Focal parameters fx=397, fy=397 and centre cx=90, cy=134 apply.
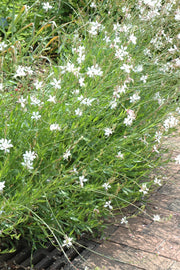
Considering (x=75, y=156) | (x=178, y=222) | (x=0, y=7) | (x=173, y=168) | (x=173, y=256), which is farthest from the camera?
(x=0, y=7)

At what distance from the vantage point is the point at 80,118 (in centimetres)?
269

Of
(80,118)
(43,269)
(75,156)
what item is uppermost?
(80,118)

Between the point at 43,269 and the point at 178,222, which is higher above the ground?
the point at 43,269

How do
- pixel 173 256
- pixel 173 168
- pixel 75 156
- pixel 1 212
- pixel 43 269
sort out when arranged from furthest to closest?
pixel 173 168, pixel 75 156, pixel 173 256, pixel 43 269, pixel 1 212

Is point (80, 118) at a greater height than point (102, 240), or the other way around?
point (80, 118)

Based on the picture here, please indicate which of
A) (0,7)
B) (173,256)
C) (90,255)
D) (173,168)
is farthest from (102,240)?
(0,7)

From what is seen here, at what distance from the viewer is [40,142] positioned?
2510mm

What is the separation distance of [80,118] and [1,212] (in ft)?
3.03

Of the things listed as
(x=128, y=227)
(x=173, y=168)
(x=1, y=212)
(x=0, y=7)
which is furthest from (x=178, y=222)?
(x=0, y=7)

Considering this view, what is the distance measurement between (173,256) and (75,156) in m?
0.90

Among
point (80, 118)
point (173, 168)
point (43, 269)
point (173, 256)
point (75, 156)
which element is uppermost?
point (80, 118)

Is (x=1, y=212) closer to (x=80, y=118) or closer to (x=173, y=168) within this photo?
(x=80, y=118)

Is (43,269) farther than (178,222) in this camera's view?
No

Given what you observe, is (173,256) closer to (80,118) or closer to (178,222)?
(178,222)
